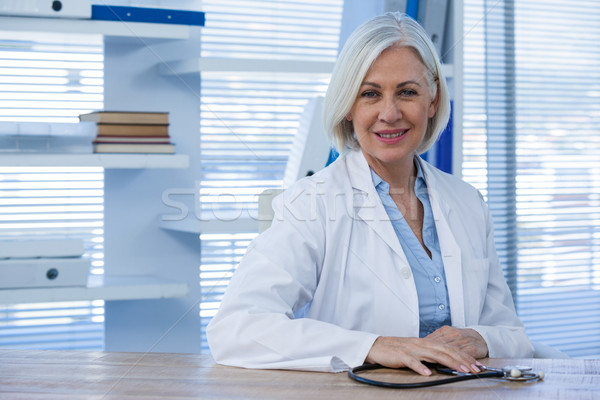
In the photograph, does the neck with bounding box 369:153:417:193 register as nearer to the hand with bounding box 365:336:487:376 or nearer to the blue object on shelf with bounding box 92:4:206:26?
the hand with bounding box 365:336:487:376

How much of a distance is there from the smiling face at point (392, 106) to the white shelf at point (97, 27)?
0.71m

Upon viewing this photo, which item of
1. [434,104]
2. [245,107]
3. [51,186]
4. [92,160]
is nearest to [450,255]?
[434,104]

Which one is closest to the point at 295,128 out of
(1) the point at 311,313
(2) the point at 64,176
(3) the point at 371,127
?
(2) the point at 64,176

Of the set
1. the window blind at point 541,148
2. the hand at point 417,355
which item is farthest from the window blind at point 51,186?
the window blind at point 541,148

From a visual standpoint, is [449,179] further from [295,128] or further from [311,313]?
[295,128]

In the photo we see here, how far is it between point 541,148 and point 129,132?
1845 mm

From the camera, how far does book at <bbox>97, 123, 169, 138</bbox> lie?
1.92m

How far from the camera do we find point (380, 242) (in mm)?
1418

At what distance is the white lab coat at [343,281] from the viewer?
1.13 m

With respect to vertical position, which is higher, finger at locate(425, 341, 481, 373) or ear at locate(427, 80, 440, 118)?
ear at locate(427, 80, 440, 118)

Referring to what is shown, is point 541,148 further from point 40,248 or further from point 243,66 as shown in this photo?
point 40,248

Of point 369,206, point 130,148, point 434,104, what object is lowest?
point 369,206

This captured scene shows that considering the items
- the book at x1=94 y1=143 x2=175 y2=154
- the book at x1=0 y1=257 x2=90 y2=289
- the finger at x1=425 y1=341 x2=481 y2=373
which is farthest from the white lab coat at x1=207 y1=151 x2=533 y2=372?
the book at x1=0 y1=257 x2=90 y2=289

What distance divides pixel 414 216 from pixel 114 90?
1160 mm
